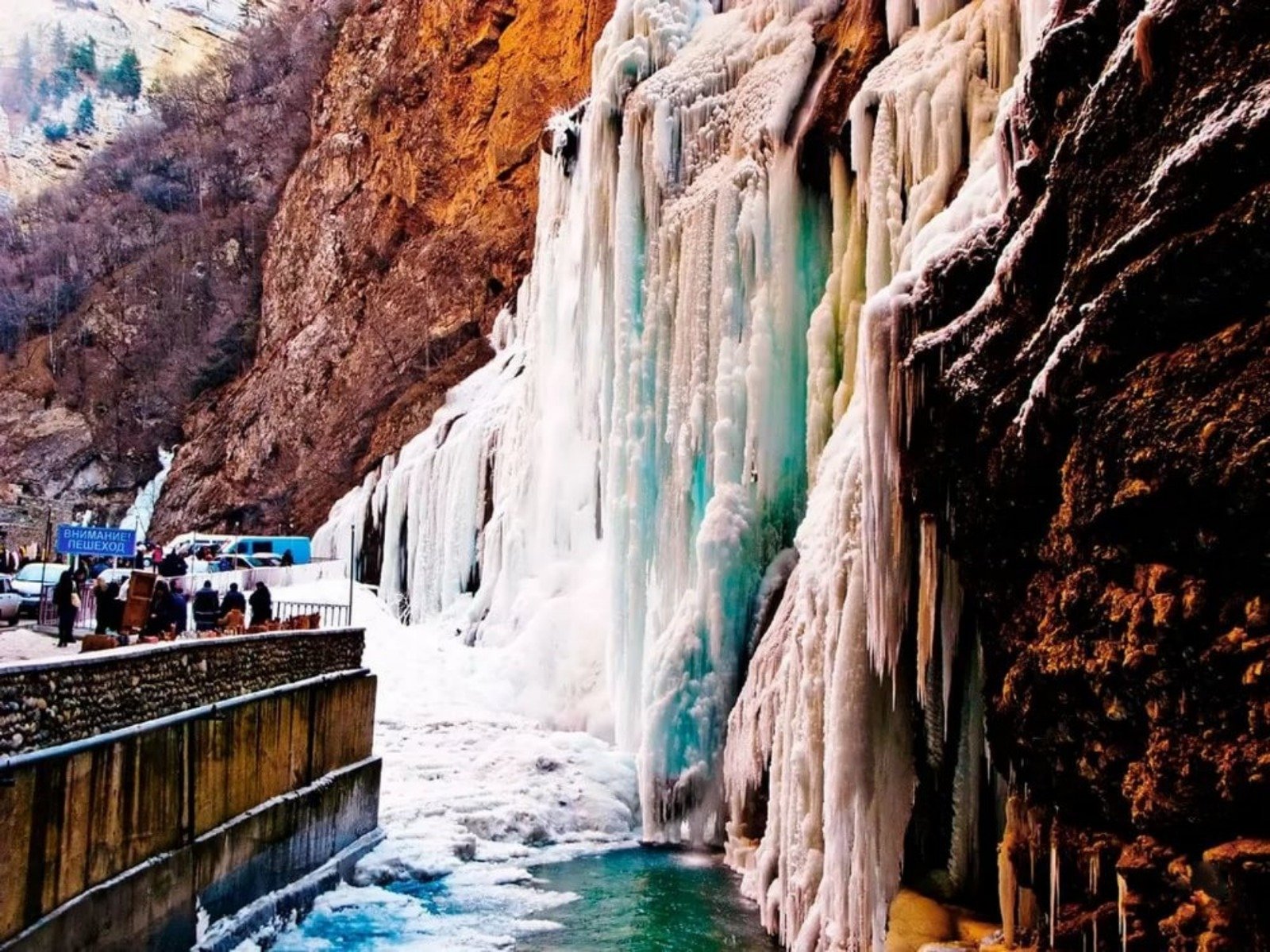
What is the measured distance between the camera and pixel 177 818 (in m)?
10.4

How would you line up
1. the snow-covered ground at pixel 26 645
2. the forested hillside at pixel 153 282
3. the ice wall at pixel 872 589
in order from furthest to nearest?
the forested hillside at pixel 153 282
the snow-covered ground at pixel 26 645
the ice wall at pixel 872 589

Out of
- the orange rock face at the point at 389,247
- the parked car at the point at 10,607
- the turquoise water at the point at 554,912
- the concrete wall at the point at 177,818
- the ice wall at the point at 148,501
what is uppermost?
the orange rock face at the point at 389,247

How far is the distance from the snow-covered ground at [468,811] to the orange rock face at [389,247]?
→ 1485 centimetres

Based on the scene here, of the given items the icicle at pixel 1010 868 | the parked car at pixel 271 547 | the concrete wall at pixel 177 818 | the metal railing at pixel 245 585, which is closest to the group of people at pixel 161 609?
the metal railing at pixel 245 585

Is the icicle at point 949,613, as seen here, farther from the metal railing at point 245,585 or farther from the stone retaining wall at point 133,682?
the metal railing at point 245,585

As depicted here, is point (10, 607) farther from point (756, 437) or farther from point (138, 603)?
point (756, 437)

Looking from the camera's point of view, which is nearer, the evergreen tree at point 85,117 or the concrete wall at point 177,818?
the concrete wall at point 177,818

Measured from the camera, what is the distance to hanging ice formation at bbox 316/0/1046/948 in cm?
910

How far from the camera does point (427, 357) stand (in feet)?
116

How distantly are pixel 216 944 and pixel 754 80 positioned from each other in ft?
40.4

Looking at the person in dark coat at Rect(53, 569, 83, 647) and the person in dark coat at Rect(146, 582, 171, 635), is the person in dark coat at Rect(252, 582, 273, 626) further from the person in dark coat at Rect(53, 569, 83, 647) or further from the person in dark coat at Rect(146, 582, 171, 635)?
the person in dark coat at Rect(53, 569, 83, 647)

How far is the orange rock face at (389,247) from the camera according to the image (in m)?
33.9

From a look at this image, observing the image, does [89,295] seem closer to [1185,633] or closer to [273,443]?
[273,443]

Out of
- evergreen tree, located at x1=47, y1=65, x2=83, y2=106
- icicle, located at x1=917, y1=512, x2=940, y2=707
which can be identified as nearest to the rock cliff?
icicle, located at x1=917, y1=512, x2=940, y2=707
